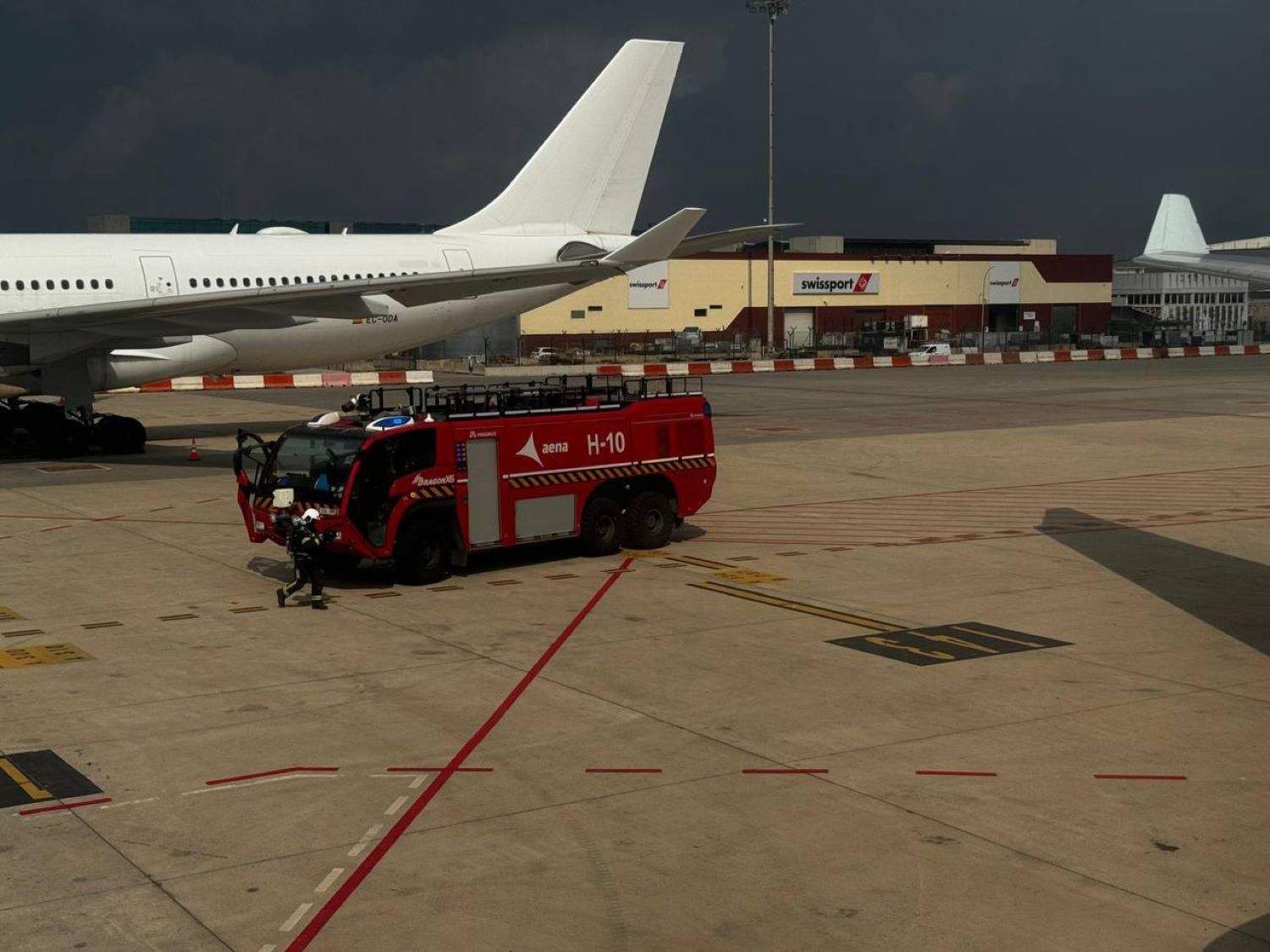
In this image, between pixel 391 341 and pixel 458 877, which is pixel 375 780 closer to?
pixel 458 877

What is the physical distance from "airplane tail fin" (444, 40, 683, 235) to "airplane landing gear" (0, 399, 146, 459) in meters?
10.6

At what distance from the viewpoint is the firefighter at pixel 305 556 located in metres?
18.5

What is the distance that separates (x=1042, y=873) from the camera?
9820mm

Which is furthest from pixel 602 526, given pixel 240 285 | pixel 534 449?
pixel 240 285

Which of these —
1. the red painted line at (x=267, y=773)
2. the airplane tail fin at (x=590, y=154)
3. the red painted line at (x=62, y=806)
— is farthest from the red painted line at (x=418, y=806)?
the airplane tail fin at (x=590, y=154)

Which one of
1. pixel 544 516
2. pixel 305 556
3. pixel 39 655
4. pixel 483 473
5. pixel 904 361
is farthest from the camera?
pixel 904 361

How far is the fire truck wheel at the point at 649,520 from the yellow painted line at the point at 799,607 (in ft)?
7.58

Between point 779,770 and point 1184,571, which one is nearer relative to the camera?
point 779,770

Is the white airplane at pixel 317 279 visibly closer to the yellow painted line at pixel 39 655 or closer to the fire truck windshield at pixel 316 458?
the fire truck windshield at pixel 316 458

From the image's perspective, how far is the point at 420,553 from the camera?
1986 centimetres

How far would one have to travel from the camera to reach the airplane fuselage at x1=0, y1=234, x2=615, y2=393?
33.3 m

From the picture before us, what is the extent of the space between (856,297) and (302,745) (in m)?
91.3

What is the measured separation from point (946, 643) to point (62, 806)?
9.45m

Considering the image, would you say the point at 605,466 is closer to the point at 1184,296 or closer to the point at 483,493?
the point at 483,493
